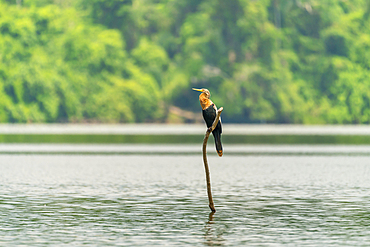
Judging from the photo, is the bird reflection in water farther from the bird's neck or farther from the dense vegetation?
the dense vegetation

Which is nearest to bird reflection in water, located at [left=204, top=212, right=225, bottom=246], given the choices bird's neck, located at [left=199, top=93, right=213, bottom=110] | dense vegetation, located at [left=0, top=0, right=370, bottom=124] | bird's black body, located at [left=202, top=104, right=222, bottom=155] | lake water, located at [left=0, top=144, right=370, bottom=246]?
lake water, located at [left=0, top=144, right=370, bottom=246]

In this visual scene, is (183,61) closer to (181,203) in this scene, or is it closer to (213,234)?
(181,203)

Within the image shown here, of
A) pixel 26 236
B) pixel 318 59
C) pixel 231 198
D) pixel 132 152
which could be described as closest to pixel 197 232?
pixel 26 236

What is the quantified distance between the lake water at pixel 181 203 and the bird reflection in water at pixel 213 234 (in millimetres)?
18

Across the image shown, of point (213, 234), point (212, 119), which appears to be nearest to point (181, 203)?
point (212, 119)

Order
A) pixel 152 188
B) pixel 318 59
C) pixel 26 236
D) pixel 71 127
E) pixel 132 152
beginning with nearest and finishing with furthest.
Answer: pixel 26 236, pixel 152 188, pixel 132 152, pixel 71 127, pixel 318 59

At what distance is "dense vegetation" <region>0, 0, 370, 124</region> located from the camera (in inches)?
3819

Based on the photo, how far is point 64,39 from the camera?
103375 mm

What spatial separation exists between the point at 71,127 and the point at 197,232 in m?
82.0

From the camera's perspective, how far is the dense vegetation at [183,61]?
318ft

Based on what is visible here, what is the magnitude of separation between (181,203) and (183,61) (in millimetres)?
82462

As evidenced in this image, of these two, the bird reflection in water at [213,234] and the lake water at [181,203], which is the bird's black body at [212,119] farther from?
the lake water at [181,203]

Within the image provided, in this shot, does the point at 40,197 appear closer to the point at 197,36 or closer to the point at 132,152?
the point at 132,152

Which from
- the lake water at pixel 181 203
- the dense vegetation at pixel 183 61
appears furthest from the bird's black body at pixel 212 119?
the dense vegetation at pixel 183 61
